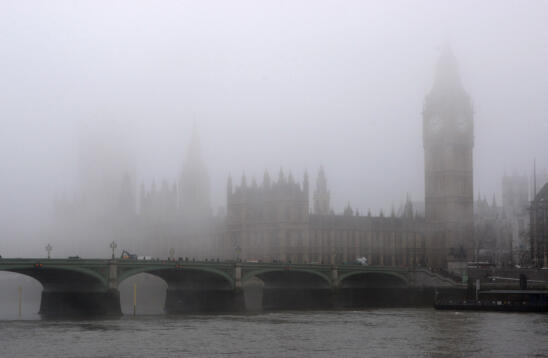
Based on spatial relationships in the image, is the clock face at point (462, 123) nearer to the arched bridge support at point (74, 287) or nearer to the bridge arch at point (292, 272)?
the bridge arch at point (292, 272)

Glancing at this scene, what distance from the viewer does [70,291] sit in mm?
77000

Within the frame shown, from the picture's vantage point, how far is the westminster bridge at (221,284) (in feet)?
240

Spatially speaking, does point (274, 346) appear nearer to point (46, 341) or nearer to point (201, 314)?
point (46, 341)

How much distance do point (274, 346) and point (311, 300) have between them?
134ft

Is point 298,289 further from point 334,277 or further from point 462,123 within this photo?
point 462,123

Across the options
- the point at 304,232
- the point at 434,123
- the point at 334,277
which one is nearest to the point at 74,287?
the point at 334,277

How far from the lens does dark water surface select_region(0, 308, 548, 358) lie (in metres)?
50.1

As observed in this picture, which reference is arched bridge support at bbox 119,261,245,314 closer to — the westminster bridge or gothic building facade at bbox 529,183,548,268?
the westminster bridge

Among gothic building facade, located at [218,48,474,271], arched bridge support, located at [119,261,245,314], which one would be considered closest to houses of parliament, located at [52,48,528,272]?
gothic building facade, located at [218,48,474,271]

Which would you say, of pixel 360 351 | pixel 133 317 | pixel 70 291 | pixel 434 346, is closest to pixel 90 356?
pixel 360 351

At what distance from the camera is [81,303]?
7544 cm

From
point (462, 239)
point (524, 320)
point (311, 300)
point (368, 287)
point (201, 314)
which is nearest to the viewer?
point (524, 320)

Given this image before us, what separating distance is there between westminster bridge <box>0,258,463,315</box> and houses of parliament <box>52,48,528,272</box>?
45.6 feet

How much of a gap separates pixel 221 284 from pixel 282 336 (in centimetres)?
2818
